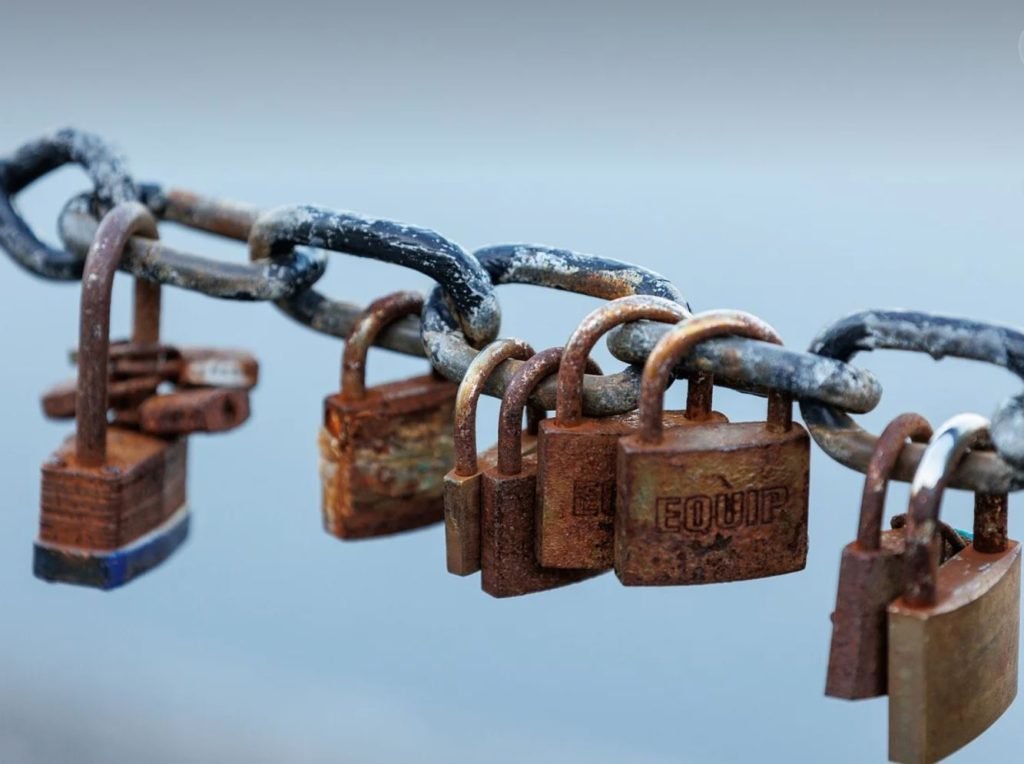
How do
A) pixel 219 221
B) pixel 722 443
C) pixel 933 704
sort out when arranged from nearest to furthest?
pixel 933 704, pixel 722 443, pixel 219 221

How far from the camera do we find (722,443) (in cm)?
267

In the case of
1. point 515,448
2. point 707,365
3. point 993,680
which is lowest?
point 993,680

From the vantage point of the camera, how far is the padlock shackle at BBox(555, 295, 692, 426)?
2699 mm

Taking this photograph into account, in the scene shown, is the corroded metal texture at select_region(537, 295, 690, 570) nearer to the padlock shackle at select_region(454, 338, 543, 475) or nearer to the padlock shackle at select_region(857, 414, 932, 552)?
the padlock shackle at select_region(454, 338, 543, 475)

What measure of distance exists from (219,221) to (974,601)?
1.70 meters

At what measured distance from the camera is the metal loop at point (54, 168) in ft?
12.0

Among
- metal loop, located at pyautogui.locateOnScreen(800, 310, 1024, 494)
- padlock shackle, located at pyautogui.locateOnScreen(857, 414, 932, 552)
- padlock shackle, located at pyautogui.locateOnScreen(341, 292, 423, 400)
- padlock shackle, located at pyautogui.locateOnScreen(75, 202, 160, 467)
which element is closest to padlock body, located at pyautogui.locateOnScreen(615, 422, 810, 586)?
metal loop, located at pyautogui.locateOnScreen(800, 310, 1024, 494)

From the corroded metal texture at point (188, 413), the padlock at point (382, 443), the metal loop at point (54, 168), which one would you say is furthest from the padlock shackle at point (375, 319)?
the metal loop at point (54, 168)

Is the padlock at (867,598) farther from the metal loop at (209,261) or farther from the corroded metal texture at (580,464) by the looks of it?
the metal loop at (209,261)

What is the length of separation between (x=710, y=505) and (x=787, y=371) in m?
0.24

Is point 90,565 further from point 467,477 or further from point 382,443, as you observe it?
point 467,477

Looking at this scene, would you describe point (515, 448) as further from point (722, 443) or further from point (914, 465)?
point (914, 465)

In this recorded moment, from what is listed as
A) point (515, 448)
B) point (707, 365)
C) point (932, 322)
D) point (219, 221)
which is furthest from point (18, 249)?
point (932, 322)

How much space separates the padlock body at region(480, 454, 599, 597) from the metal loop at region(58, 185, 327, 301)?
70 cm
